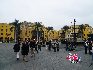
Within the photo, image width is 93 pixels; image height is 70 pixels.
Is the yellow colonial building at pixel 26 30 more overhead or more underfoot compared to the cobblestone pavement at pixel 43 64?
more overhead

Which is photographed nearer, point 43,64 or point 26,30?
point 43,64

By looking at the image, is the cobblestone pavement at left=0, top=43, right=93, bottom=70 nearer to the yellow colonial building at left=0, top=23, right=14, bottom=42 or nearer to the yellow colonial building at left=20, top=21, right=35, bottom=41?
the yellow colonial building at left=0, top=23, right=14, bottom=42

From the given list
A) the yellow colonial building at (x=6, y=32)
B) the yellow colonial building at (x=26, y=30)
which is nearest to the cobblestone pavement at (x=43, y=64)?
the yellow colonial building at (x=6, y=32)

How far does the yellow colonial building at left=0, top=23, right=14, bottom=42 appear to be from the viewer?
452 feet

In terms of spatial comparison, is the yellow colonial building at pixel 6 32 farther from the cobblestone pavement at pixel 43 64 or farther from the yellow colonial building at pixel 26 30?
the cobblestone pavement at pixel 43 64

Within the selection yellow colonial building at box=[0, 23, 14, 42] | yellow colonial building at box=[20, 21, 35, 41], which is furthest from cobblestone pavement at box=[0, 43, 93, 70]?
yellow colonial building at box=[20, 21, 35, 41]

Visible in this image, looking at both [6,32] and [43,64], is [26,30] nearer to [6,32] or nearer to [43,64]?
[6,32]

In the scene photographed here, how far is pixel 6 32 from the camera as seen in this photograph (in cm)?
13900

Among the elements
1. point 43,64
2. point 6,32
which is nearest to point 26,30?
point 6,32

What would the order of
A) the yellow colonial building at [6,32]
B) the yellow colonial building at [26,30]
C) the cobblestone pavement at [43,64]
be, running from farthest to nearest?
the yellow colonial building at [26,30]
the yellow colonial building at [6,32]
the cobblestone pavement at [43,64]

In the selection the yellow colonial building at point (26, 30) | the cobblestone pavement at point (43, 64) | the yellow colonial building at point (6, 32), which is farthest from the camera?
the yellow colonial building at point (26, 30)

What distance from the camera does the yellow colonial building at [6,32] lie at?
452 ft

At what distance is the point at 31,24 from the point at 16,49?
126188 millimetres

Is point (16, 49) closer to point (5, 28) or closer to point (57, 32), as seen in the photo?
point (5, 28)
